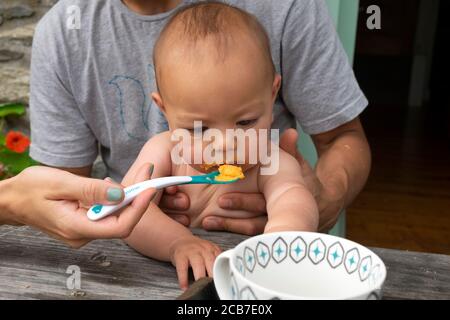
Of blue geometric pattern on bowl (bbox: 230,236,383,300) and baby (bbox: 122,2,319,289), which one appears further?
baby (bbox: 122,2,319,289)

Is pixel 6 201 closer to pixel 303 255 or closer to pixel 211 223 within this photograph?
pixel 211 223

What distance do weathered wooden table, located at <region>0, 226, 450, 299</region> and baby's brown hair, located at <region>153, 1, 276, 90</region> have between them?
0.31 meters

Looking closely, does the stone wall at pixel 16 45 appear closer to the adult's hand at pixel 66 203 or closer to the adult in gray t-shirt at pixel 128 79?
the adult in gray t-shirt at pixel 128 79

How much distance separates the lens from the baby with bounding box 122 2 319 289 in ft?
2.85

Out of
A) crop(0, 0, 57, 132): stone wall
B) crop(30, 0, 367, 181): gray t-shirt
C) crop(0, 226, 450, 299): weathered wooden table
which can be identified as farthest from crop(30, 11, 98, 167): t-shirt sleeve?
crop(0, 0, 57, 132): stone wall

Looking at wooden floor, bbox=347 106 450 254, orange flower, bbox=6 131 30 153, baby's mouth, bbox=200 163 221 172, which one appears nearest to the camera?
baby's mouth, bbox=200 163 221 172

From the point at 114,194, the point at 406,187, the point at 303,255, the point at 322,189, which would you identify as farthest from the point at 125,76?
the point at 406,187

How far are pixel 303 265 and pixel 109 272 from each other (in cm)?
29

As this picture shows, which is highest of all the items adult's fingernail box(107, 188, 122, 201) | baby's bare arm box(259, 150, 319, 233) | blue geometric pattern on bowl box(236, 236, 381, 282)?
blue geometric pattern on bowl box(236, 236, 381, 282)

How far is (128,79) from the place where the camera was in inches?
51.3

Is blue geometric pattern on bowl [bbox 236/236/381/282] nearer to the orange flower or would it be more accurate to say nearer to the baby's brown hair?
the baby's brown hair

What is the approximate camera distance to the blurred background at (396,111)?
2240 millimetres
